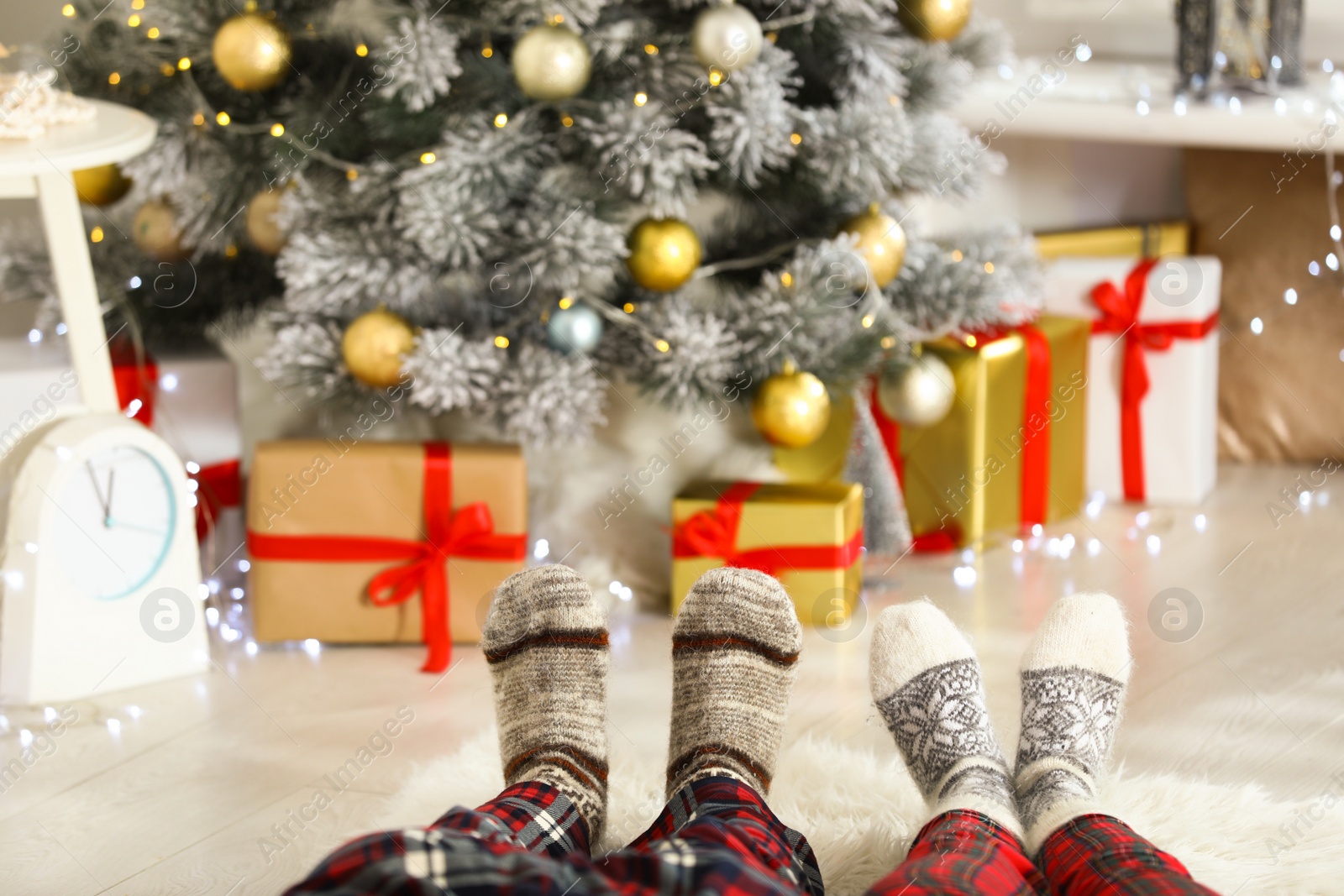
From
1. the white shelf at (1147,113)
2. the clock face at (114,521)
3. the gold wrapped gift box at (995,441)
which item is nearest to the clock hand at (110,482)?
the clock face at (114,521)

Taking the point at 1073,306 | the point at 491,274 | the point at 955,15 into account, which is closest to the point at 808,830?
the point at 491,274

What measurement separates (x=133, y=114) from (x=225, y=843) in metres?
0.71

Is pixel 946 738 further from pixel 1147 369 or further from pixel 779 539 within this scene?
pixel 1147 369

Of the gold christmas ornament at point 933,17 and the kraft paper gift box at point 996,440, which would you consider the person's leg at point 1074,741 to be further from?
the gold christmas ornament at point 933,17

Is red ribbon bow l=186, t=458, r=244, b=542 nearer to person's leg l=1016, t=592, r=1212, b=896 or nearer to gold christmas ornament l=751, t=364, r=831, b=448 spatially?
gold christmas ornament l=751, t=364, r=831, b=448

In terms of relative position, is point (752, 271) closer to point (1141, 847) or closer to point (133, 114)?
point (133, 114)

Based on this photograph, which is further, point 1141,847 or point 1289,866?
point 1289,866

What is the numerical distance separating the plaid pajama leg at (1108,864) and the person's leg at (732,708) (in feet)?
0.49

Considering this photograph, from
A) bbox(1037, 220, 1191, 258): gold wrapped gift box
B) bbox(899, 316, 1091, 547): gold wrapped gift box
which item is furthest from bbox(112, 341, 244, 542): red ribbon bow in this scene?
bbox(1037, 220, 1191, 258): gold wrapped gift box

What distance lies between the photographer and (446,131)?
1.23 m

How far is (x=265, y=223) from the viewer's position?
1376 mm

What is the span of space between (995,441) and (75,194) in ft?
3.38

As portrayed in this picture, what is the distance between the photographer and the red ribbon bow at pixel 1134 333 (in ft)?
5.43

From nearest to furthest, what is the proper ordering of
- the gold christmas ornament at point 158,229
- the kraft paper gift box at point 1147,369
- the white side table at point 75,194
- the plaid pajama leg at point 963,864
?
the plaid pajama leg at point 963,864
the white side table at point 75,194
the gold christmas ornament at point 158,229
the kraft paper gift box at point 1147,369
